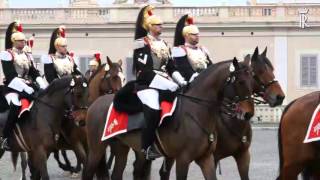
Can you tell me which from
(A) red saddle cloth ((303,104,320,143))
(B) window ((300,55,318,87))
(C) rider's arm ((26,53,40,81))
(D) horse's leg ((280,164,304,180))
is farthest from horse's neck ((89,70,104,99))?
(B) window ((300,55,318,87))

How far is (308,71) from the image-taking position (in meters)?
38.0

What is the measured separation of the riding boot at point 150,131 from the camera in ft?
33.1

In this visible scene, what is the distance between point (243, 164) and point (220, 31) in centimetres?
2764

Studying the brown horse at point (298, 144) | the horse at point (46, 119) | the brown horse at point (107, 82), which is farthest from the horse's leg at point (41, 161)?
the brown horse at point (298, 144)

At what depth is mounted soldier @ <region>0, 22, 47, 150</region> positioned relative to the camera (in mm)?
12055

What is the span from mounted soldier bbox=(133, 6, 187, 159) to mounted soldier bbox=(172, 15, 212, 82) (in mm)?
164

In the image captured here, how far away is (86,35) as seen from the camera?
127 ft

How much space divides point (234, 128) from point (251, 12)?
28.2m

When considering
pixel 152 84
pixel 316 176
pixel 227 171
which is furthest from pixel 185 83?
pixel 227 171

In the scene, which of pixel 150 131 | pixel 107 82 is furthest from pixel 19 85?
pixel 150 131

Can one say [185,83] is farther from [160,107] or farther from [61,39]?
[61,39]

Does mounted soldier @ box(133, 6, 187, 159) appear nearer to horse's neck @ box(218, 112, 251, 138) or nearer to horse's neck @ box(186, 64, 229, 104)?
horse's neck @ box(186, 64, 229, 104)

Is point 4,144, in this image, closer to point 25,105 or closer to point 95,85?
point 25,105

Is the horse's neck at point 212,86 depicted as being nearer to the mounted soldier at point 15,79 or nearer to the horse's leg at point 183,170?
the horse's leg at point 183,170
